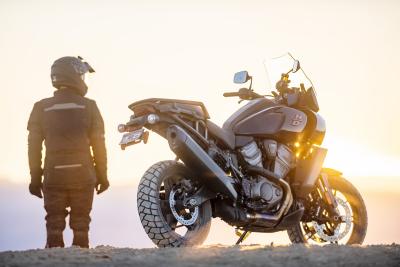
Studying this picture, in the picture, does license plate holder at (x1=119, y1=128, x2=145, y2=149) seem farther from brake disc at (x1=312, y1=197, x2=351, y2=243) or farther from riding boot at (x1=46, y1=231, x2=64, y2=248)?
brake disc at (x1=312, y1=197, x2=351, y2=243)

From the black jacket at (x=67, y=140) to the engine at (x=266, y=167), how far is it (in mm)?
1743

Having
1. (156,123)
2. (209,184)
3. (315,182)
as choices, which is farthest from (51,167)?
(315,182)

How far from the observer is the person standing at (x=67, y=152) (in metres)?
6.65

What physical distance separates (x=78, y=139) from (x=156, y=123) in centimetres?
105

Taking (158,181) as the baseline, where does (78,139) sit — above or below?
above

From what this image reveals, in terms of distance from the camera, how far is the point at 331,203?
323 inches

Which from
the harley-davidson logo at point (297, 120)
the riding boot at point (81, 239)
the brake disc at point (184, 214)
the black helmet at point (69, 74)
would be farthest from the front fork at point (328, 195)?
the black helmet at point (69, 74)

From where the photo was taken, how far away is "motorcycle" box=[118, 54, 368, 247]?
6223 mm

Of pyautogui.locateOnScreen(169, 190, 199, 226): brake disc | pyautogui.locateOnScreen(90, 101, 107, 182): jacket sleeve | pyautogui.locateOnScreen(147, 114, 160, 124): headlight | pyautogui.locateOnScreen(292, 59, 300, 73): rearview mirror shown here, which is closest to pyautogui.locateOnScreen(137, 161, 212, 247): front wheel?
pyautogui.locateOnScreen(169, 190, 199, 226): brake disc

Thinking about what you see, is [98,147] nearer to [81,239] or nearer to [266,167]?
[81,239]

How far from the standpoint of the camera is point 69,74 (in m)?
6.86

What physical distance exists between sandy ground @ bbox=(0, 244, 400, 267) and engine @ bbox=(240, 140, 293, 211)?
1982 millimetres

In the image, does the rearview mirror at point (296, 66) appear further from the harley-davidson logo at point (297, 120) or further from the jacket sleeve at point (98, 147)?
the jacket sleeve at point (98, 147)

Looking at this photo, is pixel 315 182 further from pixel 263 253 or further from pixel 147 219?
pixel 263 253
